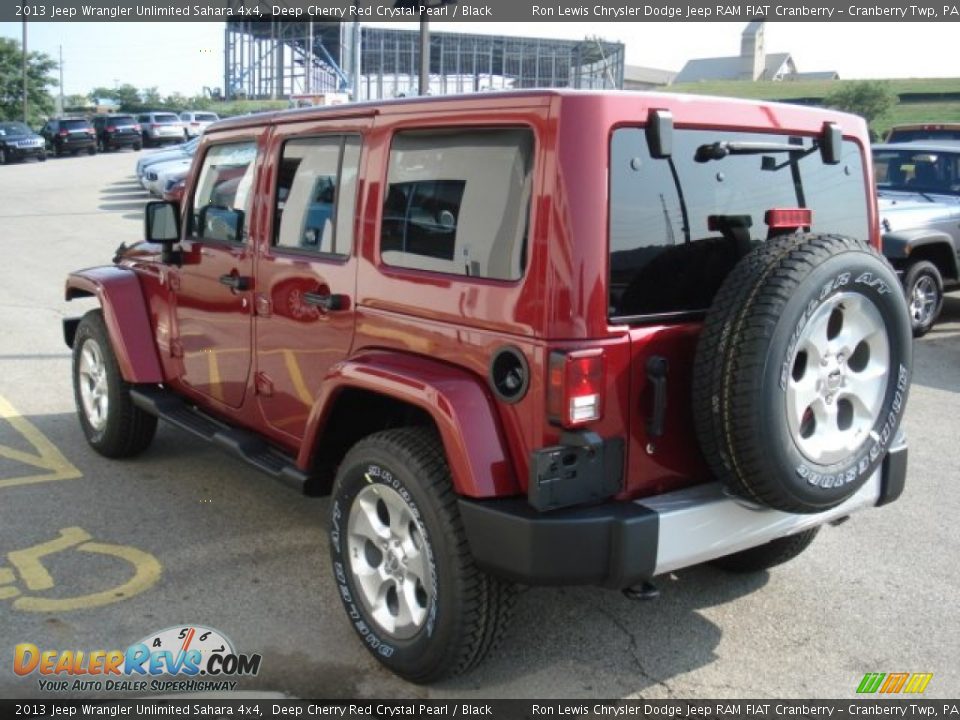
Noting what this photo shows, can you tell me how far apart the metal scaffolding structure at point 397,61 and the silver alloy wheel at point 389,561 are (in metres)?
1.51

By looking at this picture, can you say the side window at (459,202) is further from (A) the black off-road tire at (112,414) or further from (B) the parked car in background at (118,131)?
(B) the parked car in background at (118,131)

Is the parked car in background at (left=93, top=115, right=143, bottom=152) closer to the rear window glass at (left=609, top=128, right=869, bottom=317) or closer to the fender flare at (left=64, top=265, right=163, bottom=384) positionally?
the fender flare at (left=64, top=265, right=163, bottom=384)

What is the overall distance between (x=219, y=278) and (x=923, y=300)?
7.15 metres

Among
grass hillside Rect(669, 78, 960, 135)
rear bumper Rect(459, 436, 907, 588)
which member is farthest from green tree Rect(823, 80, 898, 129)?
rear bumper Rect(459, 436, 907, 588)

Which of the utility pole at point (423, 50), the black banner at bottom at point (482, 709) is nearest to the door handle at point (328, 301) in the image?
the black banner at bottom at point (482, 709)

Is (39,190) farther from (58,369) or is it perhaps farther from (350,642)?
(350,642)

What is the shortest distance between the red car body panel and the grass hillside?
3009 centimetres

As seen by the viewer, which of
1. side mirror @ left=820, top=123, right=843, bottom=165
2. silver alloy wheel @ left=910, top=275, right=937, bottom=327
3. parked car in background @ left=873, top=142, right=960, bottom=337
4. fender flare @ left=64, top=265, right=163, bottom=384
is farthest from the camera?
silver alloy wheel @ left=910, top=275, right=937, bottom=327

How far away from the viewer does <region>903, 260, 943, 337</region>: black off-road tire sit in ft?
29.4

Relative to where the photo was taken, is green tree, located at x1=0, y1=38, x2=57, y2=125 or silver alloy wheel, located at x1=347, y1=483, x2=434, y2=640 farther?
green tree, located at x1=0, y1=38, x2=57, y2=125

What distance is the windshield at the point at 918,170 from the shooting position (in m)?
9.91

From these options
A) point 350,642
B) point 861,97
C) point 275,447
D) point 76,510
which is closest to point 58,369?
point 76,510

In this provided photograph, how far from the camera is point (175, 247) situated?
192 inches

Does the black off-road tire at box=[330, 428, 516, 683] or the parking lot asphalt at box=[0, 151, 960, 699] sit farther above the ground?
the black off-road tire at box=[330, 428, 516, 683]
